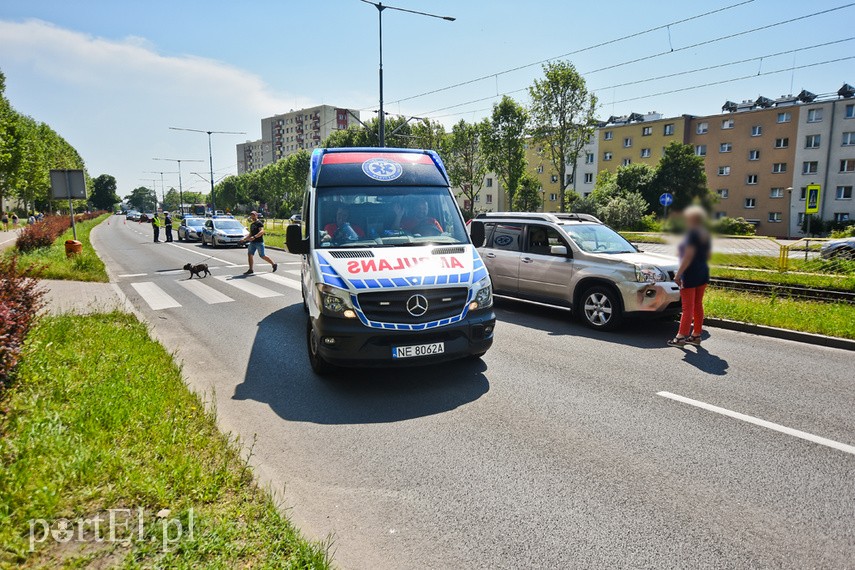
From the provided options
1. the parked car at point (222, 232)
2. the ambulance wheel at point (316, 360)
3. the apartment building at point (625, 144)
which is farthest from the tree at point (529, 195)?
the ambulance wheel at point (316, 360)

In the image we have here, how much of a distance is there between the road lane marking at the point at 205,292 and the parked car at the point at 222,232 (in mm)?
13501

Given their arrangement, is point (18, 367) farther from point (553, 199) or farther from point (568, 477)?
point (553, 199)

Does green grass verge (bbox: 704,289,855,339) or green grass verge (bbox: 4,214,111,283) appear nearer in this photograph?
green grass verge (bbox: 704,289,855,339)

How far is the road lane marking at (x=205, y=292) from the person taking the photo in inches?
474

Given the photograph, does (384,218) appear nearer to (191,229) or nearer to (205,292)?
(205,292)

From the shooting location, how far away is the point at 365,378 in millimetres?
6477

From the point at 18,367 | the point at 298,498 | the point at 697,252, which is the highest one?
the point at 697,252

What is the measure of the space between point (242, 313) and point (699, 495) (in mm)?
8704

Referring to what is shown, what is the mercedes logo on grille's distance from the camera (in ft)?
18.8

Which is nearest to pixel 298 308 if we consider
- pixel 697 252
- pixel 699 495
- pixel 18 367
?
pixel 18 367

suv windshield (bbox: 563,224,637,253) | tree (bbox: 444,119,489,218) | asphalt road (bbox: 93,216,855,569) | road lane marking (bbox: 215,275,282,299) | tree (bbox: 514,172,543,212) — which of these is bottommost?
asphalt road (bbox: 93,216,855,569)

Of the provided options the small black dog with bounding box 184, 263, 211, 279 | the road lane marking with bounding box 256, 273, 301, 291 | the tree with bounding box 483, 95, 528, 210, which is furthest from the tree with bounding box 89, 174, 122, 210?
the road lane marking with bounding box 256, 273, 301, 291

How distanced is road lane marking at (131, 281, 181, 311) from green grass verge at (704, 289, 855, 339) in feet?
35.0

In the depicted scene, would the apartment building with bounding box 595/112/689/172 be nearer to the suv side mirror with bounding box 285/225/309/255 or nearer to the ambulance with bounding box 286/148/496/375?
the ambulance with bounding box 286/148/496/375
